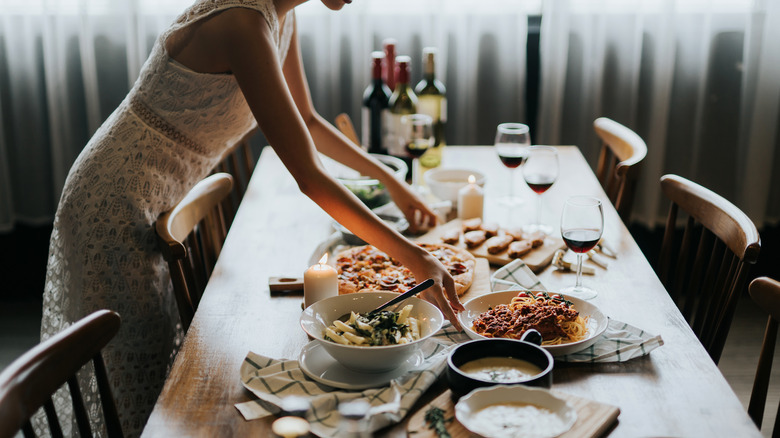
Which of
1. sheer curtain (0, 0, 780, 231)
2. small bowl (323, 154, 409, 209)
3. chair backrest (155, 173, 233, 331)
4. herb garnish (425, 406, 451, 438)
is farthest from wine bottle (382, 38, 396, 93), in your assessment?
herb garnish (425, 406, 451, 438)

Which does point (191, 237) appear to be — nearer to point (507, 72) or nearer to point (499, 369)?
point (499, 369)

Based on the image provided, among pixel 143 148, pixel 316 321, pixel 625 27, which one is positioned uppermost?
pixel 625 27

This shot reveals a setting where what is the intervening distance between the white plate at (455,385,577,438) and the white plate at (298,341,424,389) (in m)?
0.20

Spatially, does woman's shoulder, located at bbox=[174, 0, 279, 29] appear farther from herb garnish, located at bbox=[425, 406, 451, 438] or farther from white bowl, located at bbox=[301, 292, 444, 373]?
herb garnish, located at bbox=[425, 406, 451, 438]

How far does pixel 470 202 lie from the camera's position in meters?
1.95

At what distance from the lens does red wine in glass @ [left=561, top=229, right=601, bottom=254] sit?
1.42 meters

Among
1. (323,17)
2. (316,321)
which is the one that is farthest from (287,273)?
(323,17)

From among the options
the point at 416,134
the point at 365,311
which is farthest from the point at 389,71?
the point at 365,311

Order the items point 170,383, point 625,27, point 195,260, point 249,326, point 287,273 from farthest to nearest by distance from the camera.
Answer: point 625,27
point 195,260
point 287,273
point 249,326
point 170,383

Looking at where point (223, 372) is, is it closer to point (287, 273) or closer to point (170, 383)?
point (170, 383)

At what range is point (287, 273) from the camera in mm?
1633

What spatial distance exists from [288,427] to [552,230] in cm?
104

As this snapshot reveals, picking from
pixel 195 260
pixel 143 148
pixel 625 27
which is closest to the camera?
pixel 143 148

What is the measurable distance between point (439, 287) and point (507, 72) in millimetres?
2272
